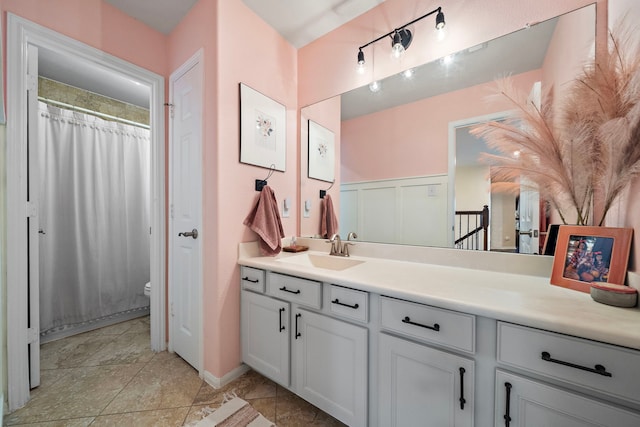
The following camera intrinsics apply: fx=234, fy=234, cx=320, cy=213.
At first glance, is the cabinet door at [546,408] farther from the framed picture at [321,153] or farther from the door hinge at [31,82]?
the door hinge at [31,82]

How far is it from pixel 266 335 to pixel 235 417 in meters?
0.42

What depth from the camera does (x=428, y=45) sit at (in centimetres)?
144

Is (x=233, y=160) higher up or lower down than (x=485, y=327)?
higher up

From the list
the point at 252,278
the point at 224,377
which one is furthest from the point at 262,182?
the point at 224,377

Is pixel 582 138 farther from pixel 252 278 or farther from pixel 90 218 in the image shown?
pixel 90 218

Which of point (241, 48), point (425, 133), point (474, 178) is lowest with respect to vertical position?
point (474, 178)

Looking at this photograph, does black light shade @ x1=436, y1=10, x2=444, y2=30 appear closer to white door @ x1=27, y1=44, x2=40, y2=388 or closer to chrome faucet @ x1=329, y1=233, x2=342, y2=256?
chrome faucet @ x1=329, y1=233, x2=342, y2=256

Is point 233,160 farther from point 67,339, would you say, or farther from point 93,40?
point 67,339

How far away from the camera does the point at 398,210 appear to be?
5.15 feet

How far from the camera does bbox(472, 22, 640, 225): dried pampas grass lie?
2.54 feet

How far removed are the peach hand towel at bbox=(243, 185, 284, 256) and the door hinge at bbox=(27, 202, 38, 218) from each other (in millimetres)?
1203

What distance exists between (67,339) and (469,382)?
9.98 ft

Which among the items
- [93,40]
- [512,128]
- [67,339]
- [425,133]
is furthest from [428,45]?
[67,339]

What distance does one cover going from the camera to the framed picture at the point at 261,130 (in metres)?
1.64
